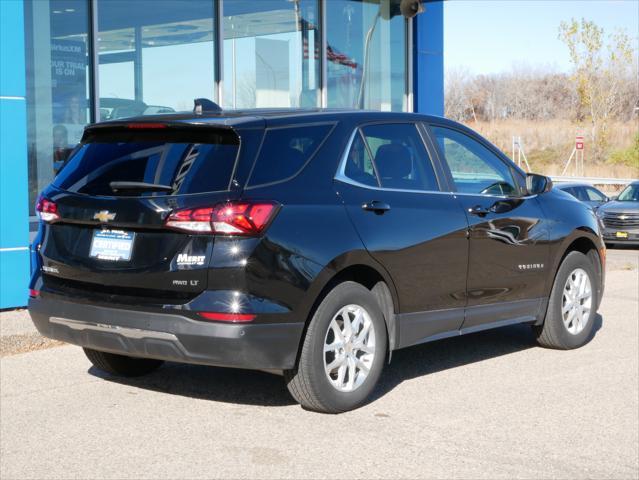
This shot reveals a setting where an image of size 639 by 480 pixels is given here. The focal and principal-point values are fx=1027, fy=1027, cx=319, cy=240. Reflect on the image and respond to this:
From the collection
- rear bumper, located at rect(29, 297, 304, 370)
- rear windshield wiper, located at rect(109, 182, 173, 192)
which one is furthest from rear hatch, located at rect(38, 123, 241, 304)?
rear bumper, located at rect(29, 297, 304, 370)

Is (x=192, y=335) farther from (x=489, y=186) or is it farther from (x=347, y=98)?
(x=347, y=98)

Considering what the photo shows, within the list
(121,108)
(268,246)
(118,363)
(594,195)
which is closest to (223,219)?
(268,246)

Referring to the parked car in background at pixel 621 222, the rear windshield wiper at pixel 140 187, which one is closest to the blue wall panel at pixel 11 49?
the rear windshield wiper at pixel 140 187

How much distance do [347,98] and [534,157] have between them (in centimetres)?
4781

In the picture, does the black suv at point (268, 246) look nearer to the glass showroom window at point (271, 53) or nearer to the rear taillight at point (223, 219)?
the rear taillight at point (223, 219)

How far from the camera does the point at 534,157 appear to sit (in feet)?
207

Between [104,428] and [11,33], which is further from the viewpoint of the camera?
[11,33]

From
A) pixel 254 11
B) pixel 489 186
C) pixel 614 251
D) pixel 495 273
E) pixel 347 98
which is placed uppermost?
pixel 254 11

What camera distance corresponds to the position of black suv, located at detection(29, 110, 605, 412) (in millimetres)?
5645

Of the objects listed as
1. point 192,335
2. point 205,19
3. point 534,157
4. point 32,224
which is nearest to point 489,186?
point 192,335

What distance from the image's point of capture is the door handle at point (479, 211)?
7234mm

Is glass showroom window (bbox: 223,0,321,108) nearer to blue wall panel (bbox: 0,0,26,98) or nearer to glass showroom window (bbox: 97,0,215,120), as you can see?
glass showroom window (bbox: 97,0,215,120)

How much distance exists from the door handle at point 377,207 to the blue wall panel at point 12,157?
4854 mm

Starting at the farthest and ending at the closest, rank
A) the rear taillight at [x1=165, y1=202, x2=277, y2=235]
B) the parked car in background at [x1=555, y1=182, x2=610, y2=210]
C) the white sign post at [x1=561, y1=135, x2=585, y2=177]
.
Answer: the white sign post at [x1=561, y1=135, x2=585, y2=177], the parked car in background at [x1=555, y1=182, x2=610, y2=210], the rear taillight at [x1=165, y1=202, x2=277, y2=235]
